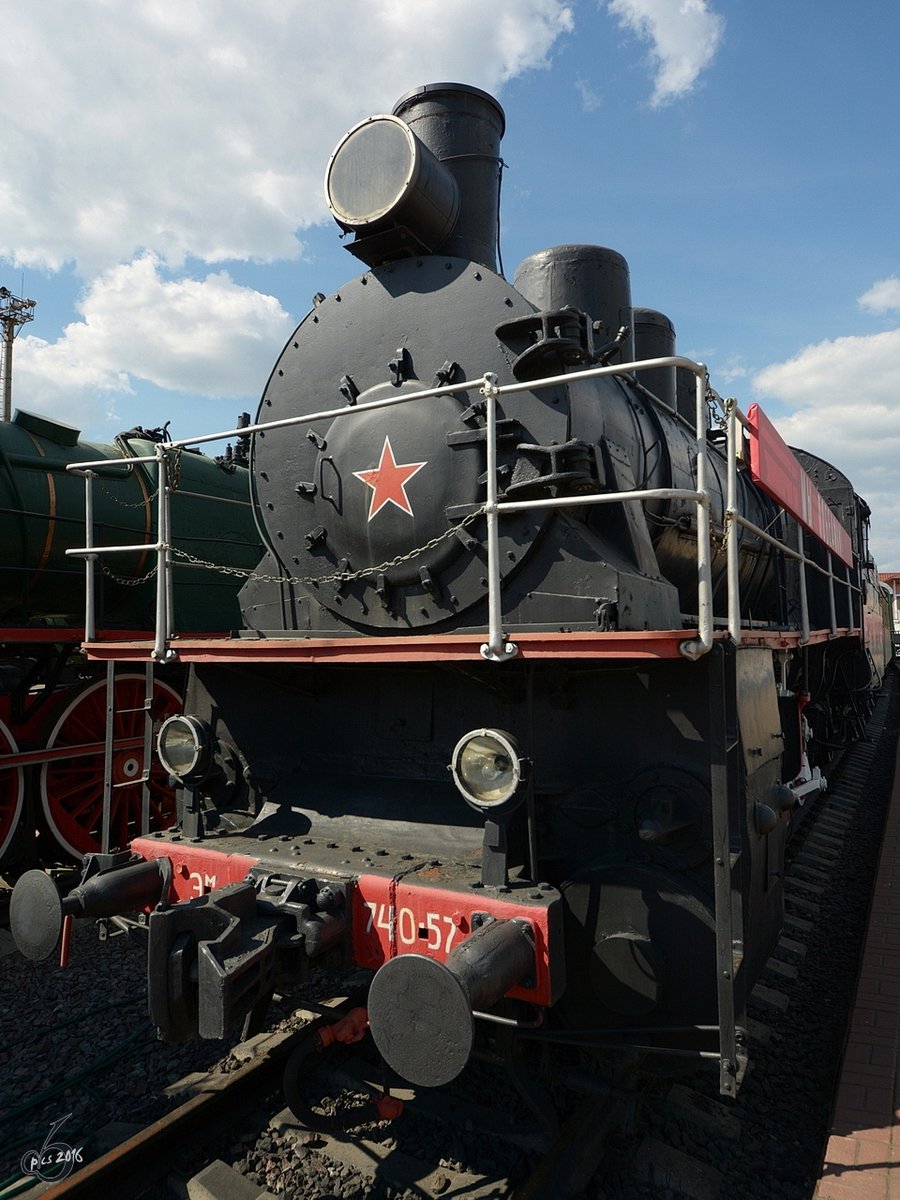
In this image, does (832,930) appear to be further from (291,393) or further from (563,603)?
(291,393)

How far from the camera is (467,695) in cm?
360

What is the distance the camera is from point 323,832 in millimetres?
3707

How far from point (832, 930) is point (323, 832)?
381 cm

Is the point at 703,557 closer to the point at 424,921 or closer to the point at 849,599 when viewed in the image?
the point at 424,921

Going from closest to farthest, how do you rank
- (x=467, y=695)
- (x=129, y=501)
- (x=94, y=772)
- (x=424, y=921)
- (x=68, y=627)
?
1. (x=424, y=921)
2. (x=467, y=695)
3. (x=68, y=627)
4. (x=94, y=772)
5. (x=129, y=501)

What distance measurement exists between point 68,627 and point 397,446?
423 centimetres

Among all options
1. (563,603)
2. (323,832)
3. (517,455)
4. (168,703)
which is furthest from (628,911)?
(168,703)

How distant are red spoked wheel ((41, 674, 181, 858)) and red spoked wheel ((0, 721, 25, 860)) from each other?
0.61ft

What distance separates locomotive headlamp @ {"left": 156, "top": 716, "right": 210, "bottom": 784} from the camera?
13.0 feet

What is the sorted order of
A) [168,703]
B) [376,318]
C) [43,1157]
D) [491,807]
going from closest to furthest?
[491,807], [43,1157], [376,318], [168,703]

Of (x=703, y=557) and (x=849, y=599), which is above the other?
(x=849, y=599)

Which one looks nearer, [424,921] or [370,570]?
[424,921]

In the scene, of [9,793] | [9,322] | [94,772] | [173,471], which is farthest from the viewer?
[9,322]

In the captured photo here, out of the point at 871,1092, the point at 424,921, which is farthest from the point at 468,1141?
the point at 871,1092
